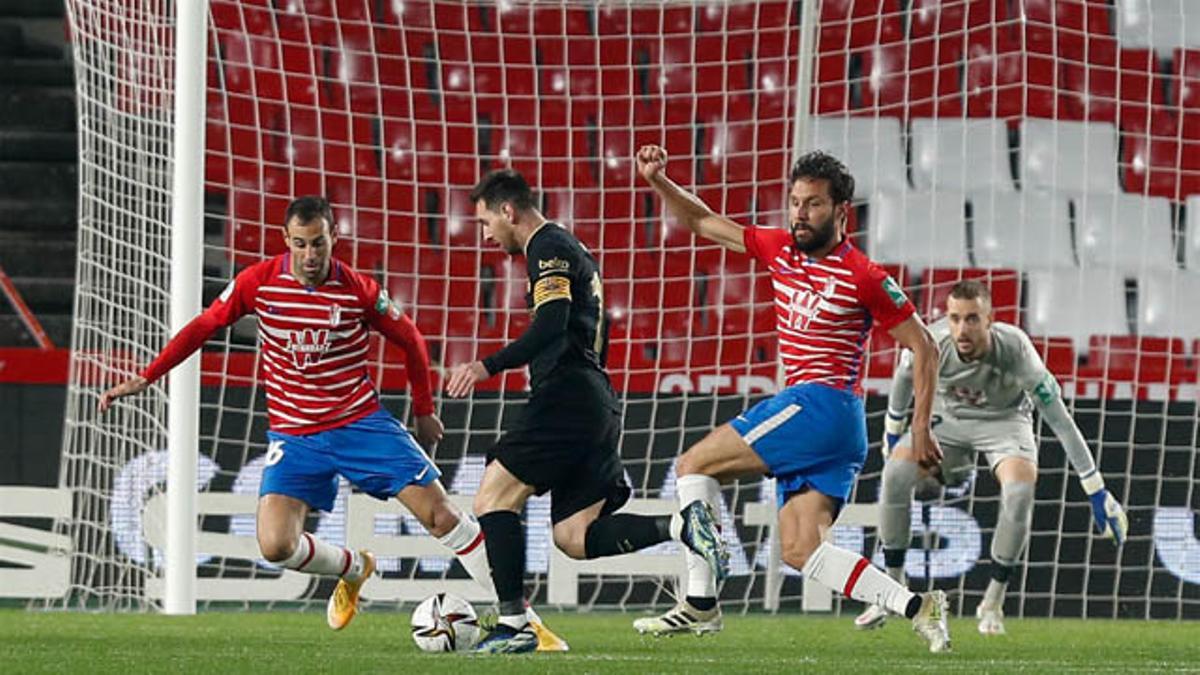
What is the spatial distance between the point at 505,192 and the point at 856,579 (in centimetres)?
166

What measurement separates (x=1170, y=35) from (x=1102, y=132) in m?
0.75

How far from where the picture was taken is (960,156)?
12.5 m

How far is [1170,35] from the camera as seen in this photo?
12586 mm

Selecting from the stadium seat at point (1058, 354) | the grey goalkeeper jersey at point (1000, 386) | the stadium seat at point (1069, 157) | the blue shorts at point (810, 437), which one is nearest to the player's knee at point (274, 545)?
the blue shorts at point (810, 437)

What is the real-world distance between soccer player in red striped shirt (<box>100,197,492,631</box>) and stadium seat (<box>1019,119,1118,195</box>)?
631cm

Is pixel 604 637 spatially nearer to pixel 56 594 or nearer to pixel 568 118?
pixel 56 594

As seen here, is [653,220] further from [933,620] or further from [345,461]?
[933,620]

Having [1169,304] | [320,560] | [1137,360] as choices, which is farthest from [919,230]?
[320,560]

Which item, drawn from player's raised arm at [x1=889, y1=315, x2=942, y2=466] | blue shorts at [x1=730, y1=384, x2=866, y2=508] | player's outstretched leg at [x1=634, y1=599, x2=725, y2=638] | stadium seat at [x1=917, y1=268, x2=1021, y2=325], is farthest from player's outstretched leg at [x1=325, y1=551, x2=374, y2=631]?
stadium seat at [x1=917, y1=268, x2=1021, y2=325]

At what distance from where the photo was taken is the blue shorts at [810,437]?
6613 mm

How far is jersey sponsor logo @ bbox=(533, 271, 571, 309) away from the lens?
6559mm

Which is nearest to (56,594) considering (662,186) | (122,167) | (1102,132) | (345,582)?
(122,167)

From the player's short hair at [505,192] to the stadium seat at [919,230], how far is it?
5279mm

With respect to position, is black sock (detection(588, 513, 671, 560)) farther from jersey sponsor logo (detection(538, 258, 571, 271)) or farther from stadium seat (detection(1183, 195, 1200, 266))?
stadium seat (detection(1183, 195, 1200, 266))
